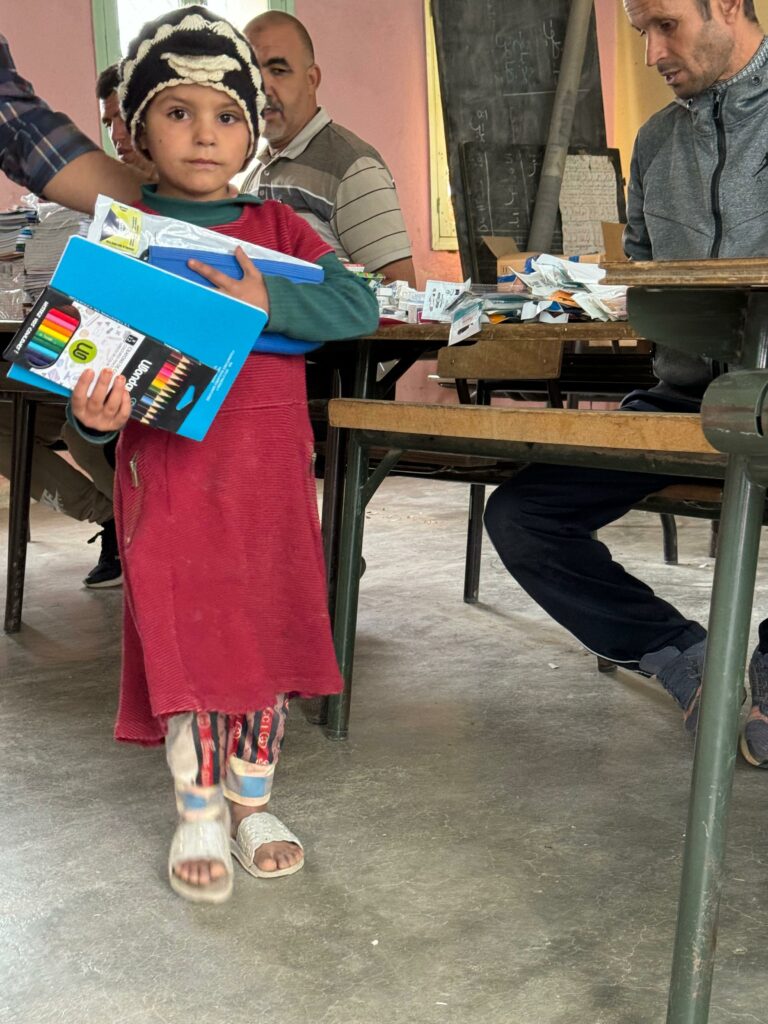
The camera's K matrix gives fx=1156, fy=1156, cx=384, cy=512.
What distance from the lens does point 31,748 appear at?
85.8 inches

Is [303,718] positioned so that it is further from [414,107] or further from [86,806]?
[414,107]

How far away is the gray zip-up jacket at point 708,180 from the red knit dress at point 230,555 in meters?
0.78

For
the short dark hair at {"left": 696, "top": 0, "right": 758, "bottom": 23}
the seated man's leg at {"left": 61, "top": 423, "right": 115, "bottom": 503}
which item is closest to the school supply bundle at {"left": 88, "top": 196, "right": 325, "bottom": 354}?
the short dark hair at {"left": 696, "top": 0, "right": 758, "bottom": 23}

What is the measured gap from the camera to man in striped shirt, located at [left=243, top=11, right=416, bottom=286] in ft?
10.7

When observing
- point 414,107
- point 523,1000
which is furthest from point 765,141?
point 414,107

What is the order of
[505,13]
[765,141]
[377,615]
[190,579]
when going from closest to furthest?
1. [190,579]
2. [765,141]
3. [377,615]
4. [505,13]

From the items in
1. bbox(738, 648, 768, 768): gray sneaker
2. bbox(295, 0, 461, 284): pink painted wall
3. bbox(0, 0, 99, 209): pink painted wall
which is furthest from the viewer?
bbox(295, 0, 461, 284): pink painted wall

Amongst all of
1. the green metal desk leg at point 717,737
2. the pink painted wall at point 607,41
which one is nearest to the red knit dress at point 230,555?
the green metal desk leg at point 717,737

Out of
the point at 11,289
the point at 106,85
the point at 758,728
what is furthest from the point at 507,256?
the point at 758,728

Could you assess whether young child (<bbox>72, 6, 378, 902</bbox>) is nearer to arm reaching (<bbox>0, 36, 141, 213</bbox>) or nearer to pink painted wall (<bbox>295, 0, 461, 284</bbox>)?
arm reaching (<bbox>0, 36, 141, 213</bbox>)

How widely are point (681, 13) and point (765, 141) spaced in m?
0.28

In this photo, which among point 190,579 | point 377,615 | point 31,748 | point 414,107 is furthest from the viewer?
point 414,107

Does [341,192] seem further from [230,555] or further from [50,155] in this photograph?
[230,555]

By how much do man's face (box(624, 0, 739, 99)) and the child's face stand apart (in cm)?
87
